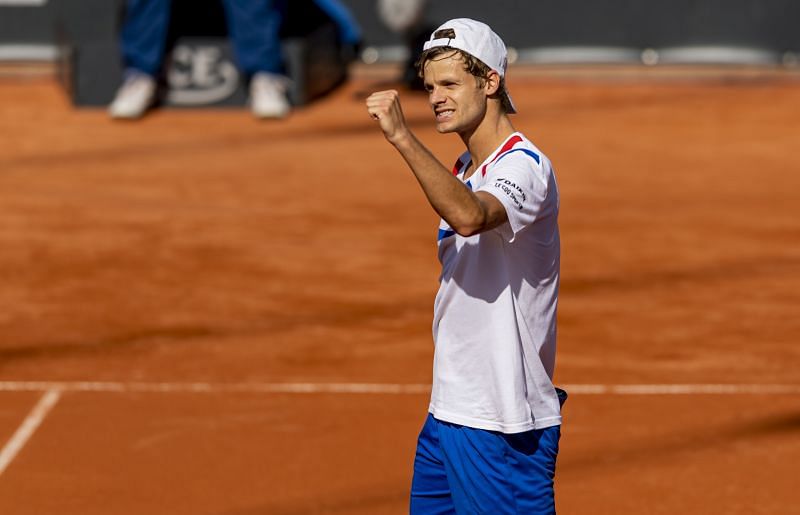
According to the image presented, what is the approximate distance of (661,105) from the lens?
1783cm

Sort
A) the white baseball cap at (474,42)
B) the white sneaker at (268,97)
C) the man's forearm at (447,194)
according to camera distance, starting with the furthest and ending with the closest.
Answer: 1. the white sneaker at (268,97)
2. the white baseball cap at (474,42)
3. the man's forearm at (447,194)

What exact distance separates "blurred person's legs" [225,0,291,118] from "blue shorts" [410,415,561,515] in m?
12.9

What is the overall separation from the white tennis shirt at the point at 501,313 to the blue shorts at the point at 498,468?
0.14ft

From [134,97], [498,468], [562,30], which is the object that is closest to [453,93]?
[498,468]

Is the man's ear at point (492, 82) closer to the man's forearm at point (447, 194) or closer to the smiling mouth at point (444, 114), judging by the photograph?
the smiling mouth at point (444, 114)

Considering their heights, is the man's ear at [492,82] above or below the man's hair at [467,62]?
below

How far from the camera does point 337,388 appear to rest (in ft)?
26.0

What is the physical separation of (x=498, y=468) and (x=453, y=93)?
101cm

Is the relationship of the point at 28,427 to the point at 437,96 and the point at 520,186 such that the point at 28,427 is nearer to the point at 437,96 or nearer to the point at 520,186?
the point at 437,96

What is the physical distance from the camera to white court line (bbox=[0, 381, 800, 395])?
7.87 m

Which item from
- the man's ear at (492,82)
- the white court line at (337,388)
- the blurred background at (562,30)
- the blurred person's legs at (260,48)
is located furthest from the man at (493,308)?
the blurred background at (562,30)

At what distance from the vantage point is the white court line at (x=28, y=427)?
268 inches

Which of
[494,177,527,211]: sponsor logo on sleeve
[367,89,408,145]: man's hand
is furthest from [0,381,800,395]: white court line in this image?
[367,89,408,145]: man's hand

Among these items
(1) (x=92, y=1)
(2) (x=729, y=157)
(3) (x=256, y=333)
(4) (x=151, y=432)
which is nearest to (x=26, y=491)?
(4) (x=151, y=432)
